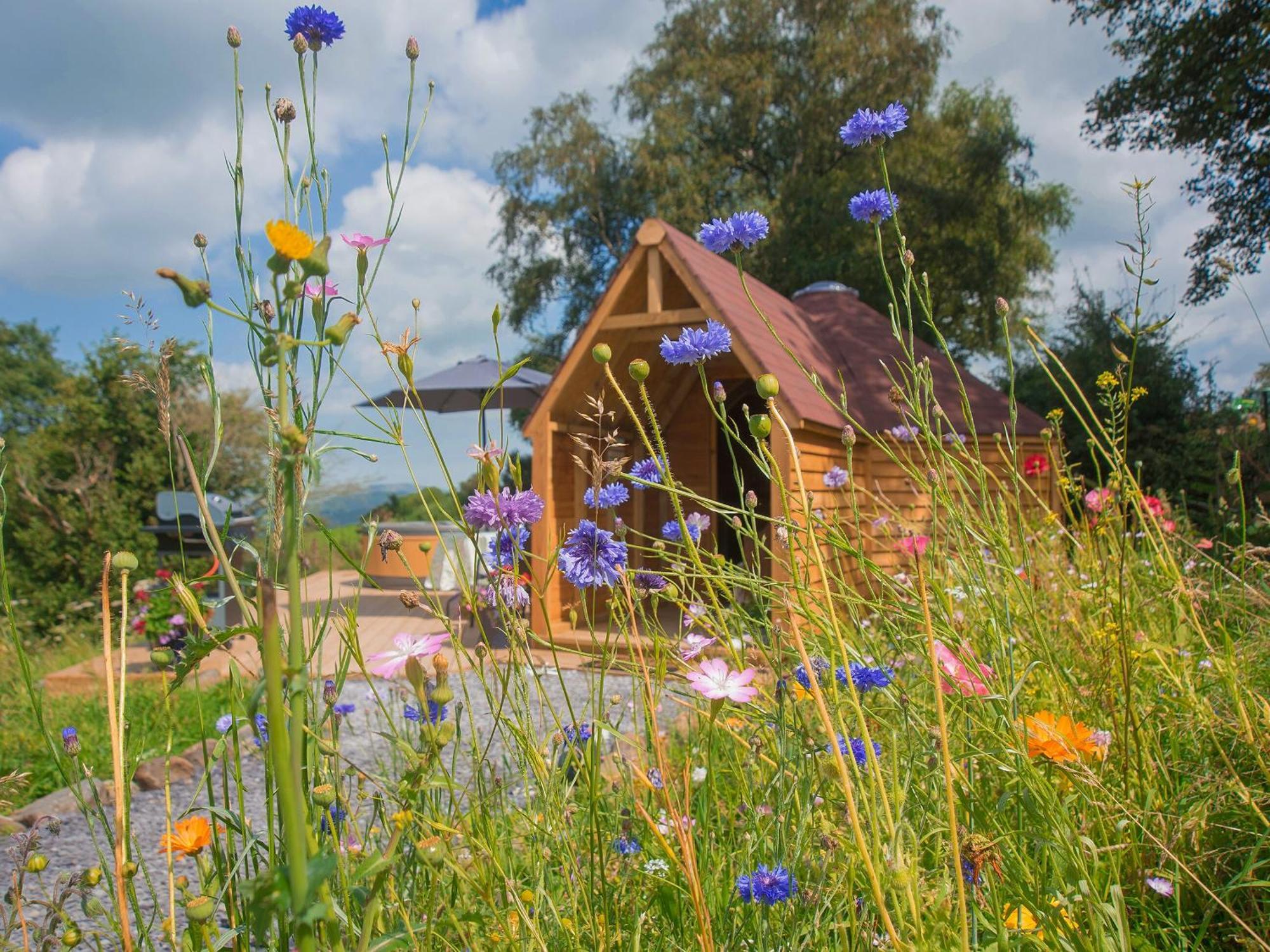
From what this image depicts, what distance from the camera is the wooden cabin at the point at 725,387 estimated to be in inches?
248

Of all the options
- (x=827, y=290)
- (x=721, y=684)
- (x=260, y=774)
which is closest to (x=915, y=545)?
(x=721, y=684)

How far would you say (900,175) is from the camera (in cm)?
1817

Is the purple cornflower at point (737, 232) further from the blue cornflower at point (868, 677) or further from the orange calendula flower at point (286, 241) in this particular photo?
the orange calendula flower at point (286, 241)

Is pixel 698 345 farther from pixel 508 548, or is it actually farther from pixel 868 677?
pixel 868 677

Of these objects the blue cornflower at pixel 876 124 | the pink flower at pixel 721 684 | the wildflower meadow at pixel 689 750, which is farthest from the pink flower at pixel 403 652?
the blue cornflower at pixel 876 124

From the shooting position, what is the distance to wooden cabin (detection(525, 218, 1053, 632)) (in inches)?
248

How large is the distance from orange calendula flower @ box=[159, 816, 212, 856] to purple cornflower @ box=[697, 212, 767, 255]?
1239mm

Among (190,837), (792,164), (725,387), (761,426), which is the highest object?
(792,164)

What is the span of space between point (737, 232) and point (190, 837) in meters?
1.33

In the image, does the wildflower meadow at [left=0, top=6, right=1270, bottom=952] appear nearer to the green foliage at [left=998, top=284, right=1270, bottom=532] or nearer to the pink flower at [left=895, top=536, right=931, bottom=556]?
the pink flower at [left=895, top=536, right=931, bottom=556]

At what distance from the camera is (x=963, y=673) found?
4.42 feet

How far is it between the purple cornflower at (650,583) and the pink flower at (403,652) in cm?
41

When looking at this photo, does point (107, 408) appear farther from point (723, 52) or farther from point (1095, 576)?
point (723, 52)

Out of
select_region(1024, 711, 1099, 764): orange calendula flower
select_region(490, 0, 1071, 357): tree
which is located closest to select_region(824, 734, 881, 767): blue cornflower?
select_region(1024, 711, 1099, 764): orange calendula flower
